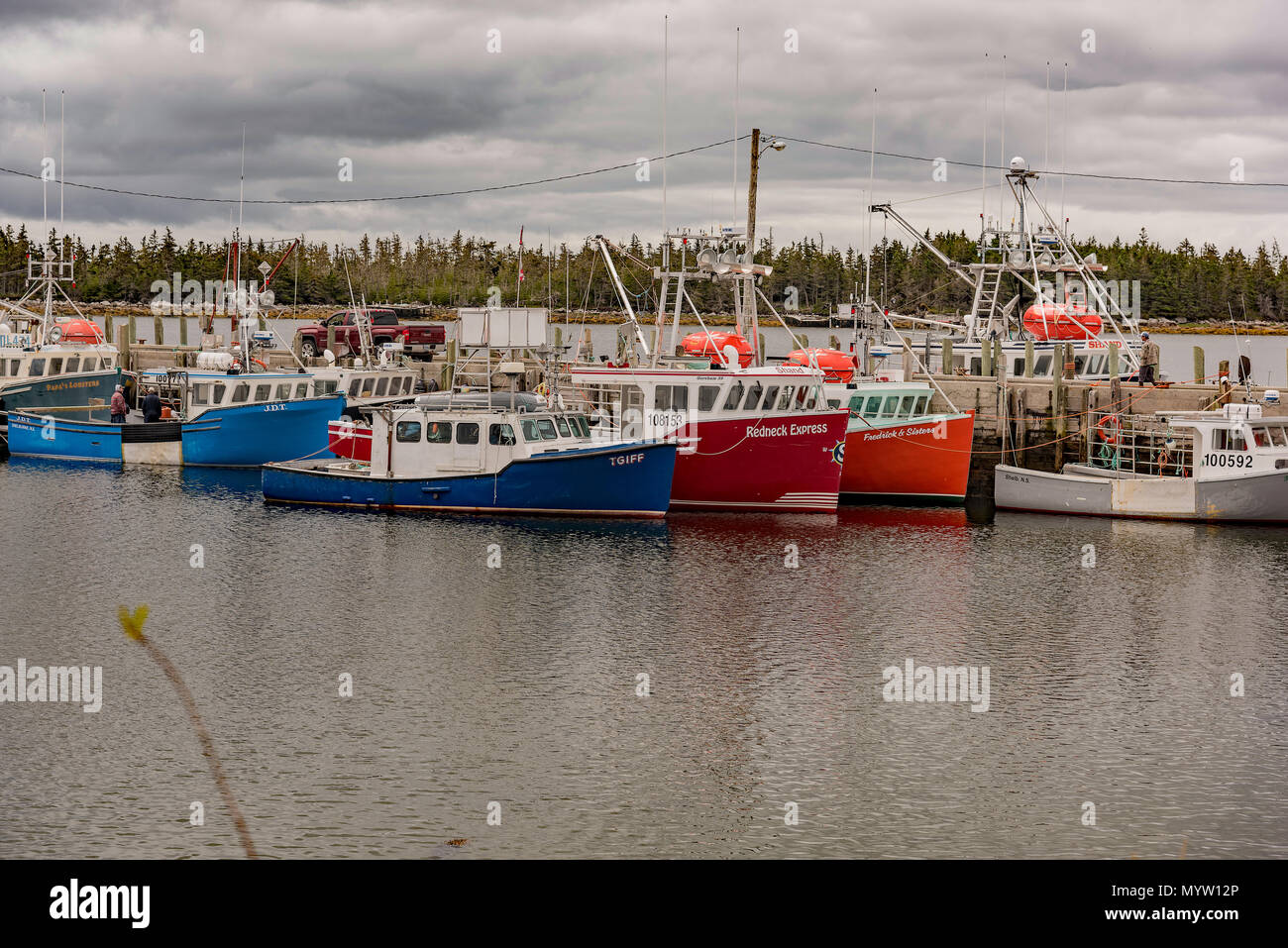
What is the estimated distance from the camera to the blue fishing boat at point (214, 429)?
42.2 metres

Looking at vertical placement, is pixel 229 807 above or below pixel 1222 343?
below

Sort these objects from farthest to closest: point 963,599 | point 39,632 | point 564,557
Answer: point 564,557, point 963,599, point 39,632

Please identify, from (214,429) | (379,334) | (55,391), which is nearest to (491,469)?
(214,429)

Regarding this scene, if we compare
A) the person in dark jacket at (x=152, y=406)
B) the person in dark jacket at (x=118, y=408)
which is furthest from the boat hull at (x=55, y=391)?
the person in dark jacket at (x=152, y=406)

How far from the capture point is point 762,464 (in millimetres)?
34875

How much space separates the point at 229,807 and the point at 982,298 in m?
38.3

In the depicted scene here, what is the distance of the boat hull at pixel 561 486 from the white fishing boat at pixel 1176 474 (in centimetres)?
1013

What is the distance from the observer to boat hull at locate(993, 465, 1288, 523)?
33369 mm

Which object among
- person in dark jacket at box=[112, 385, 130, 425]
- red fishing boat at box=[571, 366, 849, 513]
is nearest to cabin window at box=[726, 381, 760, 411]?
red fishing boat at box=[571, 366, 849, 513]

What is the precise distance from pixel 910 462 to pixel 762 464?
4.91 meters

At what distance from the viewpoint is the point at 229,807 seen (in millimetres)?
15438

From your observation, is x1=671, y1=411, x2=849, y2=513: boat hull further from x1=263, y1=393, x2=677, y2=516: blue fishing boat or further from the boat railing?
the boat railing
